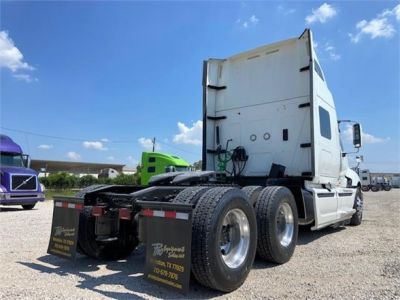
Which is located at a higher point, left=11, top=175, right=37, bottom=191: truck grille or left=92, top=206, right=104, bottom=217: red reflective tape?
left=11, top=175, right=37, bottom=191: truck grille

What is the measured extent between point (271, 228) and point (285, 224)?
2.58 feet

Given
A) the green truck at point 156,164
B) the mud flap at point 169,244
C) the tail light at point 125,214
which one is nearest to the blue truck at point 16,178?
the green truck at point 156,164

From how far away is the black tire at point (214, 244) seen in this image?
3.97 m

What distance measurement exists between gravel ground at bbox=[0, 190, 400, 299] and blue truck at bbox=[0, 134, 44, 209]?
8.15 meters

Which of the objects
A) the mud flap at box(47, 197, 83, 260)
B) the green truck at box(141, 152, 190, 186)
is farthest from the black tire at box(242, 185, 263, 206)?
the green truck at box(141, 152, 190, 186)

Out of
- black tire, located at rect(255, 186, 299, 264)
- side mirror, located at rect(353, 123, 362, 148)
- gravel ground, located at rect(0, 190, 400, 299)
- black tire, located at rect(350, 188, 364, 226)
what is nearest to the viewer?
gravel ground, located at rect(0, 190, 400, 299)

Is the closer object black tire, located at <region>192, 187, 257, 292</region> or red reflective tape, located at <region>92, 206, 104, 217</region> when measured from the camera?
black tire, located at <region>192, 187, 257, 292</region>

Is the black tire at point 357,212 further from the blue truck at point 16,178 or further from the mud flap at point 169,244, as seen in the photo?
the blue truck at point 16,178

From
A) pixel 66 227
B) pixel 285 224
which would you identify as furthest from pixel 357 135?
pixel 66 227

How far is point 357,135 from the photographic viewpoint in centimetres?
991

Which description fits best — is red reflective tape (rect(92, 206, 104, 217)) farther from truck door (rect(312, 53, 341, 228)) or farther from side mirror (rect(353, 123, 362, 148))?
side mirror (rect(353, 123, 362, 148))

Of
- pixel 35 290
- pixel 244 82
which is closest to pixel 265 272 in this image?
pixel 35 290

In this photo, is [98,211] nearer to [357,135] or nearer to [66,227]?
[66,227]

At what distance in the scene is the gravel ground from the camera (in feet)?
13.8
